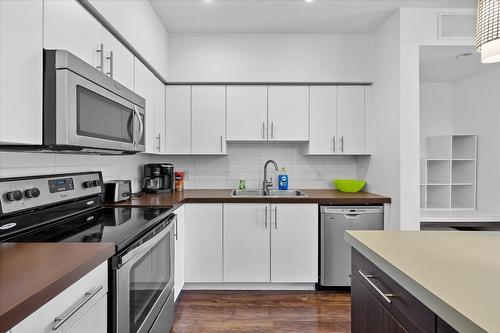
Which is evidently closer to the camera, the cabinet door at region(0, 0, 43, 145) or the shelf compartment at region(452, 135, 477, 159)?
the cabinet door at region(0, 0, 43, 145)

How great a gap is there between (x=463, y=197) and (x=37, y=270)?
389cm

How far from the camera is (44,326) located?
775mm

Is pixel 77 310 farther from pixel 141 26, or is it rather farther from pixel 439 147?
pixel 439 147

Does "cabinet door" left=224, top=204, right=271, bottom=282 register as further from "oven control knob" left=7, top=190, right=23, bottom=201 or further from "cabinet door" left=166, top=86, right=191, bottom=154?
"oven control knob" left=7, top=190, right=23, bottom=201

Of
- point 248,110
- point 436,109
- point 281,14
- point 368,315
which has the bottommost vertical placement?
point 368,315

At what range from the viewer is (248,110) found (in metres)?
3.12

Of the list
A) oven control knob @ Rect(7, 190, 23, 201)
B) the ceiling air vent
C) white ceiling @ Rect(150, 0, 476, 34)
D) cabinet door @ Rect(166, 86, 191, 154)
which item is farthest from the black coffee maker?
the ceiling air vent

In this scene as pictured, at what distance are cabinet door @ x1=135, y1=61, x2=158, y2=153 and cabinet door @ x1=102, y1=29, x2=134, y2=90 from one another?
14cm

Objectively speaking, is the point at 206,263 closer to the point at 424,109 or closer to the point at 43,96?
the point at 43,96

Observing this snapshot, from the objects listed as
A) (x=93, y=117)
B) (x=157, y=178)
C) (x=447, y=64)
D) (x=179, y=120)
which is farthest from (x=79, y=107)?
(x=447, y=64)

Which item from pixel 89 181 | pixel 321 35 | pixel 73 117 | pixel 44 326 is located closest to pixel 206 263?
pixel 89 181

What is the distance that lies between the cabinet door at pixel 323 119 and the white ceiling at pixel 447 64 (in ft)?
2.87

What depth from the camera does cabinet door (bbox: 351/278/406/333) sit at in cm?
104

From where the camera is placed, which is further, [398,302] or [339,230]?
[339,230]
